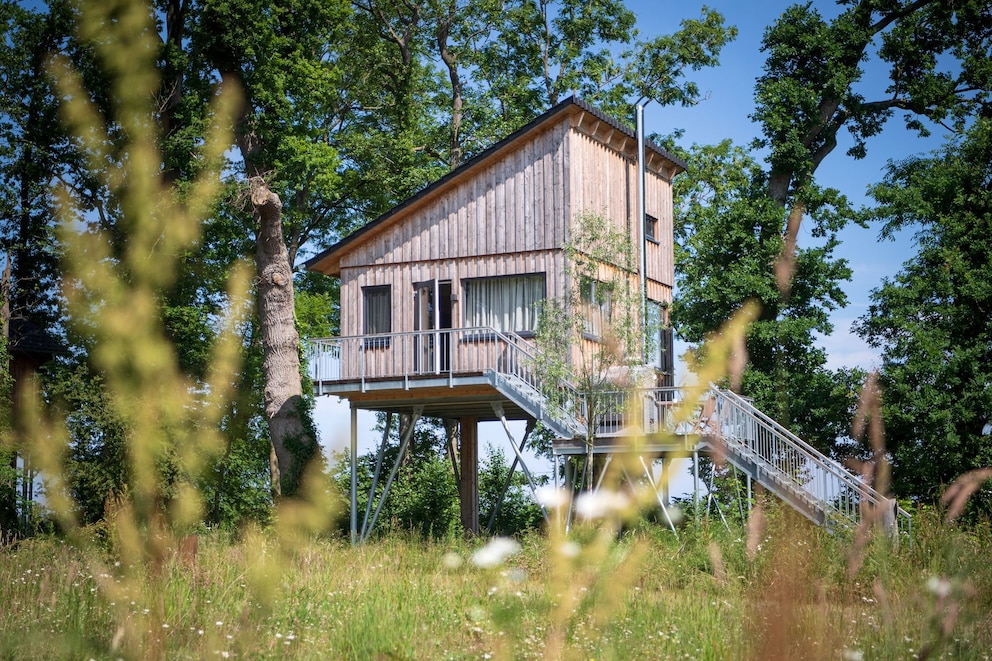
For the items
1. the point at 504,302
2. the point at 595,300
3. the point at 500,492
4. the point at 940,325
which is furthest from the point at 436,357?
the point at 940,325

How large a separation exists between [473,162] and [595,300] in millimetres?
4999

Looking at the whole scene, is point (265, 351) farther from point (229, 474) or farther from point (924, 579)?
point (924, 579)

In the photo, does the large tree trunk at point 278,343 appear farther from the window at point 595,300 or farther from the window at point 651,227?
the window at point 651,227

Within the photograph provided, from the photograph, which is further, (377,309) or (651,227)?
(651,227)

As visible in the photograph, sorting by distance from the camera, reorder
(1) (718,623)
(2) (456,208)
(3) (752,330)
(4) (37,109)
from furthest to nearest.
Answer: (4) (37,109), (3) (752,330), (2) (456,208), (1) (718,623)

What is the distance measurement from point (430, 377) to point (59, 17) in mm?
16190

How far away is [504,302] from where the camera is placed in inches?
920

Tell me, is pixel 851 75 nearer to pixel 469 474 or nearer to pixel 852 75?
pixel 852 75

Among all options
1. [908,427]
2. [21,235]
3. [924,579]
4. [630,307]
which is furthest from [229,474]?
[924,579]

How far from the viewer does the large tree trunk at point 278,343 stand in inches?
1005

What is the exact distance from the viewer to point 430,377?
22.6 m

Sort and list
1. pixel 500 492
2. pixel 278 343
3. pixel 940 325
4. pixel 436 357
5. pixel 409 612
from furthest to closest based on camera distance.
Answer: pixel 500 492, pixel 278 343, pixel 940 325, pixel 436 357, pixel 409 612

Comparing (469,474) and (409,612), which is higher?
(409,612)

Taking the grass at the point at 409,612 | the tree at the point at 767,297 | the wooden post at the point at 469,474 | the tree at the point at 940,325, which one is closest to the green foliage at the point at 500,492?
the wooden post at the point at 469,474
